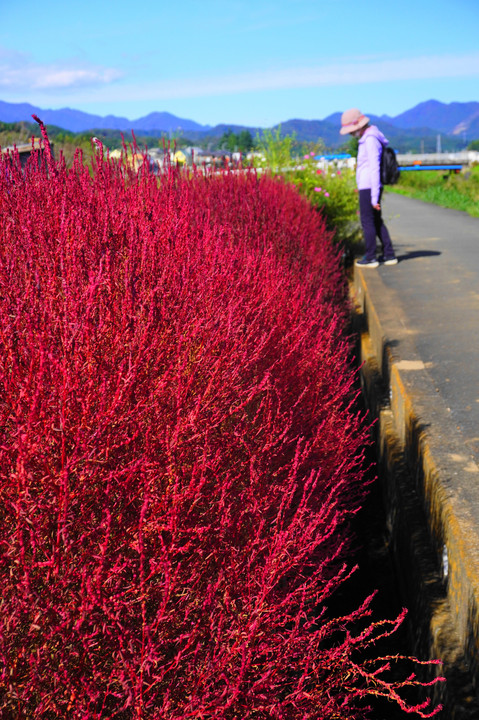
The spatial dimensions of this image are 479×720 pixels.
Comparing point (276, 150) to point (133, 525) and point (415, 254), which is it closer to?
point (415, 254)

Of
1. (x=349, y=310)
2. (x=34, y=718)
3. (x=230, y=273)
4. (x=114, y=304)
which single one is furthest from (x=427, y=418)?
(x=349, y=310)

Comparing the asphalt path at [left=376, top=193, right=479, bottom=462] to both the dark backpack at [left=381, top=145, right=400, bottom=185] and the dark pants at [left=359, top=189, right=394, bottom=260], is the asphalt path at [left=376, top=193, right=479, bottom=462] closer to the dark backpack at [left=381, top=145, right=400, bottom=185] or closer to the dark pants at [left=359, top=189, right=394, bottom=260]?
the dark pants at [left=359, top=189, right=394, bottom=260]

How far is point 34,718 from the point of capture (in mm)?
1764

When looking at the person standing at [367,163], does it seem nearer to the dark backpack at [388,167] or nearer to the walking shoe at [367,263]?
the dark backpack at [388,167]

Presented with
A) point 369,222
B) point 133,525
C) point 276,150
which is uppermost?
point 276,150

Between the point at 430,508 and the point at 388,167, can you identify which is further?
the point at 388,167

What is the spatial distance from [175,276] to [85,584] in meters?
1.59

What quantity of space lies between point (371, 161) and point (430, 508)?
6079 millimetres

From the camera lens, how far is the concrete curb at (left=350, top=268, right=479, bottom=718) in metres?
2.66

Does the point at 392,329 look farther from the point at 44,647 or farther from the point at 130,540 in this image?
the point at 44,647

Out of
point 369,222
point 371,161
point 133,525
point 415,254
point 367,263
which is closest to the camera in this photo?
point 133,525

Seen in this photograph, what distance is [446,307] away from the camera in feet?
22.1

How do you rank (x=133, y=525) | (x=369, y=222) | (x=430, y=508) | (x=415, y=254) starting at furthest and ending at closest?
(x=415, y=254), (x=369, y=222), (x=430, y=508), (x=133, y=525)

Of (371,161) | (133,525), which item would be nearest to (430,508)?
(133,525)
